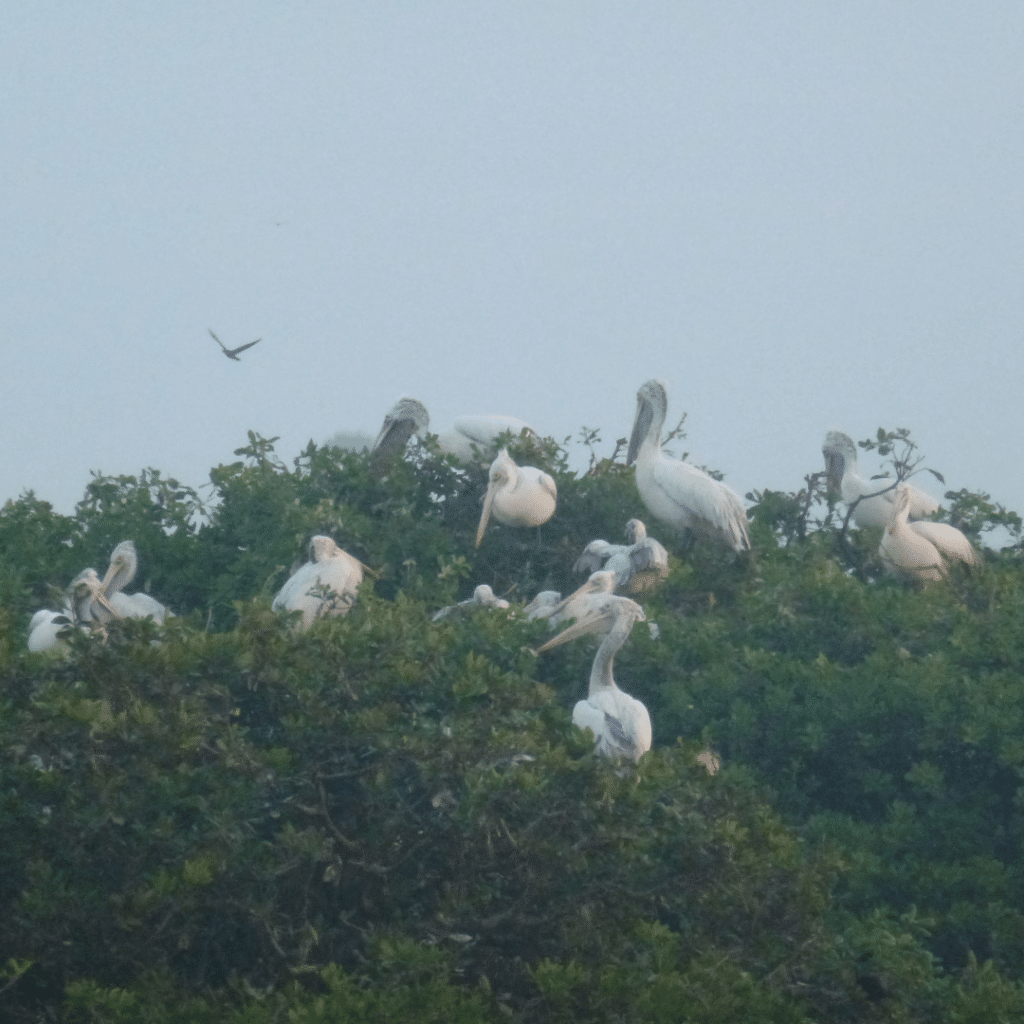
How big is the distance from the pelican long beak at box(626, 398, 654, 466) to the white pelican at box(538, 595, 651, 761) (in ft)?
12.7

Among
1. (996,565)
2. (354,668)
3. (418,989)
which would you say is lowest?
(418,989)

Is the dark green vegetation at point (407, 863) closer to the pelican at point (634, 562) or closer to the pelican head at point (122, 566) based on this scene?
the pelican at point (634, 562)

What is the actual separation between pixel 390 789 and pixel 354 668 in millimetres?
653

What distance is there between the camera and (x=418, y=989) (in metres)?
6.67

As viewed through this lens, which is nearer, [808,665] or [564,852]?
[564,852]

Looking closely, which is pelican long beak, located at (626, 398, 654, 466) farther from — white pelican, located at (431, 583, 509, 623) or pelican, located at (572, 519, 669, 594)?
white pelican, located at (431, 583, 509, 623)

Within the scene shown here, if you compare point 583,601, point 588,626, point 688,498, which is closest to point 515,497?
point 688,498

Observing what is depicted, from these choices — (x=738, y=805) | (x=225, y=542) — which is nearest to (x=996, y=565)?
(x=225, y=542)

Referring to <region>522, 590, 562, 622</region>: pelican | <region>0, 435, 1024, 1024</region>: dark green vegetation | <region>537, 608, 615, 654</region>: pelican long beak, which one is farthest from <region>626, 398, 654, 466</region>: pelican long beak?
<region>0, 435, 1024, 1024</region>: dark green vegetation

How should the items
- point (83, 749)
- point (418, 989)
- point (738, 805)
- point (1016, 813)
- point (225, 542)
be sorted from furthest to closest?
point (225, 542) → point (1016, 813) → point (738, 805) → point (83, 749) → point (418, 989)

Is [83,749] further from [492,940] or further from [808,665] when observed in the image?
[808,665]

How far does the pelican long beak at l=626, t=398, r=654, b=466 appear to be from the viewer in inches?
568

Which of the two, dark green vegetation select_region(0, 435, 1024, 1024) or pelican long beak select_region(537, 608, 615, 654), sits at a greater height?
pelican long beak select_region(537, 608, 615, 654)

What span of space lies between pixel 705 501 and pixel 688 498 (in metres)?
0.14
